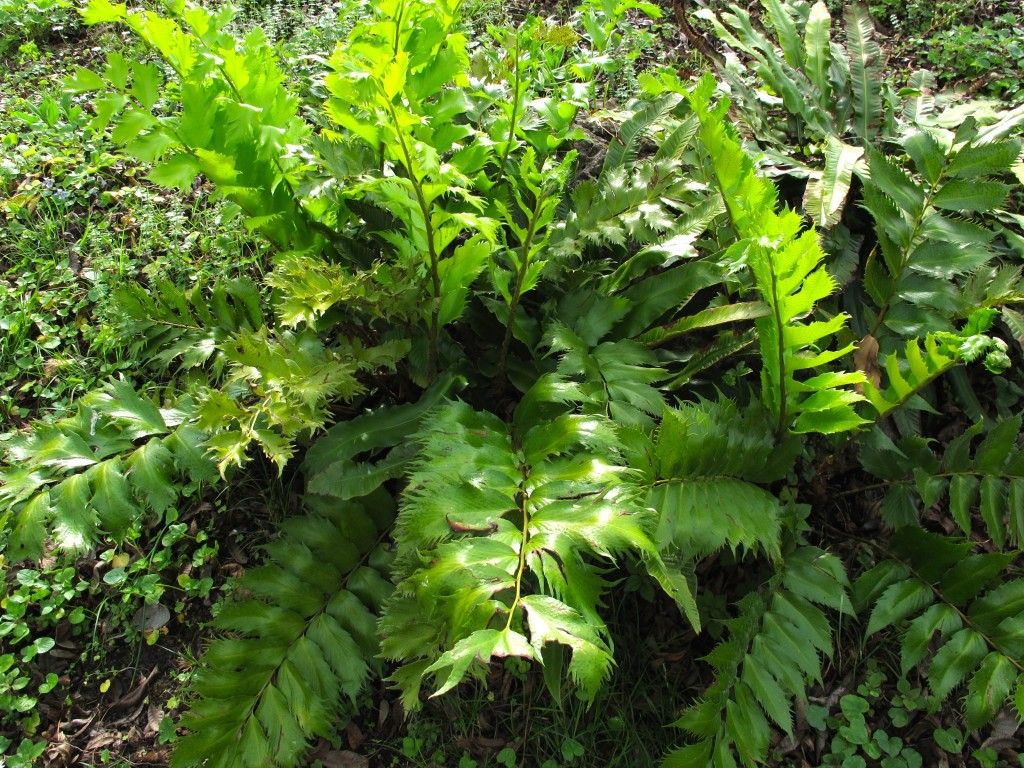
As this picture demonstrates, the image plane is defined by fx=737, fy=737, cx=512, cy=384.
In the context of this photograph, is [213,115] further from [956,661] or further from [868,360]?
[956,661]

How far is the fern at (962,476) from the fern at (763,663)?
1.09 ft

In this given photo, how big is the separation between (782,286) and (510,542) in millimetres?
940

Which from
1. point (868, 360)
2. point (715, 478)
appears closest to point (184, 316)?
point (715, 478)

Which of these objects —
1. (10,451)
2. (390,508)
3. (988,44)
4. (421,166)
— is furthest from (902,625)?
(988,44)

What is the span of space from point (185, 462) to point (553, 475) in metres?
0.98

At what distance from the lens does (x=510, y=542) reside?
5.02ft

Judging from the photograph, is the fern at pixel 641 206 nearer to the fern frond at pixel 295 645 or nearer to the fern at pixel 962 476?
the fern at pixel 962 476

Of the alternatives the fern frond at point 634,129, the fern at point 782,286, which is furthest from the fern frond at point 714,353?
the fern frond at point 634,129

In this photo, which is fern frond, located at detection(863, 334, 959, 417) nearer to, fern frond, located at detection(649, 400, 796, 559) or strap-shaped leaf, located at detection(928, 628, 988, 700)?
fern frond, located at detection(649, 400, 796, 559)

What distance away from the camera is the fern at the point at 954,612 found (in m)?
1.83

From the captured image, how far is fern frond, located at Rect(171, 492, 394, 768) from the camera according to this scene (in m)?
1.82

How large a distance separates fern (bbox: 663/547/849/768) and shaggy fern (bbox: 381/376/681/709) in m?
0.33

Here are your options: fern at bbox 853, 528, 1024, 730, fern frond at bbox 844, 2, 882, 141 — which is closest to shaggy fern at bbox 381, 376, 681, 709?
fern at bbox 853, 528, 1024, 730

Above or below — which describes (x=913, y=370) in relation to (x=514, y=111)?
below
